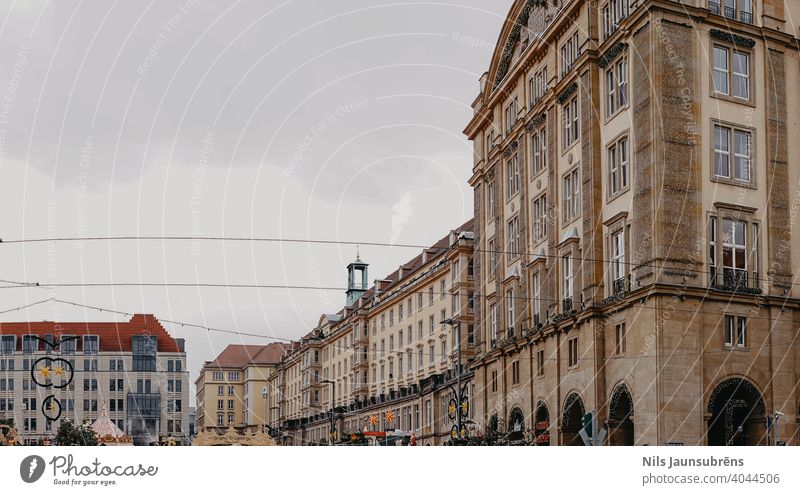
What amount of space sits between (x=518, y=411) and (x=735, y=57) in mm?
20637

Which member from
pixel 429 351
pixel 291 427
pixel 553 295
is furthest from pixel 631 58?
pixel 291 427

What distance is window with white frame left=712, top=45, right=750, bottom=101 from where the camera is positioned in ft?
135

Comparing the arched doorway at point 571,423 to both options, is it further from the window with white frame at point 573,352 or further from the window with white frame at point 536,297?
the window with white frame at point 536,297

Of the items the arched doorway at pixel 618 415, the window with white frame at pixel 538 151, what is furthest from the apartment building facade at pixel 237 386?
the arched doorway at pixel 618 415

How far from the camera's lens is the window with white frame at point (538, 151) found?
170 feet

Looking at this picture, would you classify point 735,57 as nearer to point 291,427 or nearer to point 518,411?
point 518,411

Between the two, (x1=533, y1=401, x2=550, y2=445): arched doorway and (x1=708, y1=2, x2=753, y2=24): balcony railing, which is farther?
(x1=533, y1=401, x2=550, y2=445): arched doorway

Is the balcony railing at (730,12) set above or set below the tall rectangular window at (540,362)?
above

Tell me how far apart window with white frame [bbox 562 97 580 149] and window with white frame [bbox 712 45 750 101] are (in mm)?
7494

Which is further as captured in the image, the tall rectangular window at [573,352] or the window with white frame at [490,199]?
the window with white frame at [490,199]

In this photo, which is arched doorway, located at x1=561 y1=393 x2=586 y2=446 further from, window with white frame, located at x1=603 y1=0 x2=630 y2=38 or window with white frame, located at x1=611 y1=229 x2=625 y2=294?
window with white frame, located at x1=603 y1=0 x2=630 y2=38

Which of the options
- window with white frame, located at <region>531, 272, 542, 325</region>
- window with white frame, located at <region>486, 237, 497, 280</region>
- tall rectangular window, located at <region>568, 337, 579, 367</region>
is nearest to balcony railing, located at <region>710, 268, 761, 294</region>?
tall rectangular window, located at <region>568, 337, 579, 367</region>

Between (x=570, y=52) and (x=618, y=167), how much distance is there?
25.8ft

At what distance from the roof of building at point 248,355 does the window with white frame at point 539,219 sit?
10596 cm
